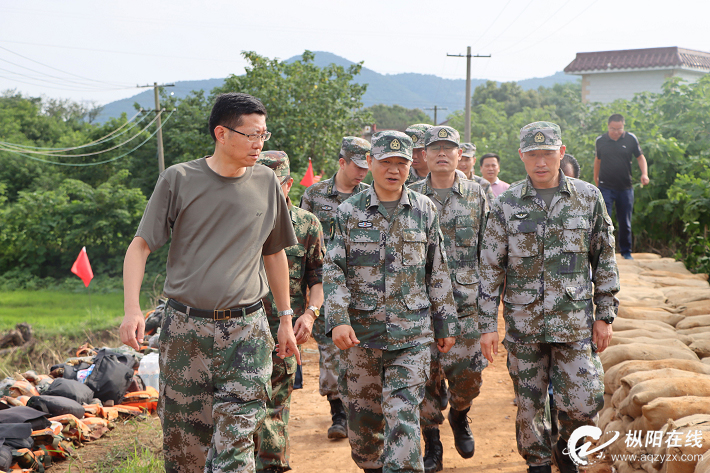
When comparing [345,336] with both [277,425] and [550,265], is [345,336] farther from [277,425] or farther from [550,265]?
[550,265]

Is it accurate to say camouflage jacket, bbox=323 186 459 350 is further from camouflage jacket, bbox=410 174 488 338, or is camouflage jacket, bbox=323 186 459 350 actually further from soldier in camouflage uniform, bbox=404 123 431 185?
soldier in camouflage uniform, bbox=404 123 431 185

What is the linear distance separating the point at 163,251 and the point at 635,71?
2503 centimetres

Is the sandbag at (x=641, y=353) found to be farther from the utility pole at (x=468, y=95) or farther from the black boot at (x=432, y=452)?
the utility pole at (x=468, y=95)

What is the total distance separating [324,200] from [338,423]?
75.1 inches

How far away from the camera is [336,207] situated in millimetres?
5324

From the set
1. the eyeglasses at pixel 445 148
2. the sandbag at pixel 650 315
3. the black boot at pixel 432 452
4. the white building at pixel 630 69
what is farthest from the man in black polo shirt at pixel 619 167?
the white building at pixel 630 69

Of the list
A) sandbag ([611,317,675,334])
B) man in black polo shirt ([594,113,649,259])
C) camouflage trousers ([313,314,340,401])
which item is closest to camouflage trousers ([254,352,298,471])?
camouflage trousers ([313,314,340,401])

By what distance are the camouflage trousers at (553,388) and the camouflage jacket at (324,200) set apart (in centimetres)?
209

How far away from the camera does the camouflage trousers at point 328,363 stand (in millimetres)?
5387

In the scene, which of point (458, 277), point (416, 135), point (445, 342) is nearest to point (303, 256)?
point (458, 277)

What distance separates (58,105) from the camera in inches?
2566

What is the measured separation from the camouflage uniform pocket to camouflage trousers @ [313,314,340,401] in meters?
1.74

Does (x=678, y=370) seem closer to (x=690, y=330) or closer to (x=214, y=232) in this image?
(x=690, y=330)

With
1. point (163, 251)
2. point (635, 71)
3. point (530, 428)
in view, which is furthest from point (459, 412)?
point (635, 71)
